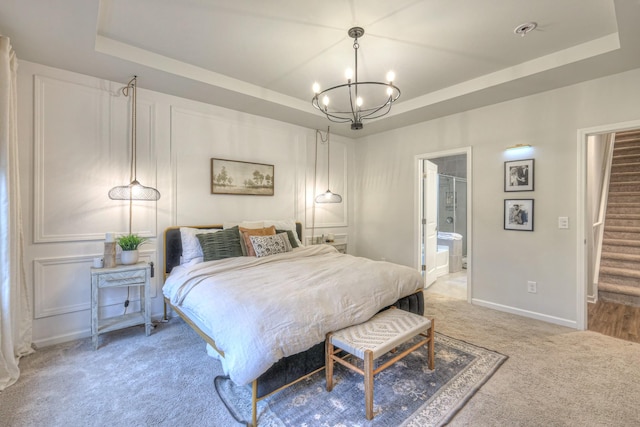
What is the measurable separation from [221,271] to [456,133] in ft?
11.5

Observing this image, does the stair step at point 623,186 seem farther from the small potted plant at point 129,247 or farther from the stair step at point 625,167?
the small potted plant at point 129,247

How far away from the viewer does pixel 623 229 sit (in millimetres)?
4707

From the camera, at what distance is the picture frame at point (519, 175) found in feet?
11.2

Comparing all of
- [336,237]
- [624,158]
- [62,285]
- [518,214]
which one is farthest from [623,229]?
[62,285]

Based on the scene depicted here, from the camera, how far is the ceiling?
2137 millimetres

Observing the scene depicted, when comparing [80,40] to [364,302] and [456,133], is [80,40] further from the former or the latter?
[456,133]

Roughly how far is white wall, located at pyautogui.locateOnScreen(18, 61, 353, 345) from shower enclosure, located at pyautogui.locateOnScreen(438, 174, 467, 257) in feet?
14.9

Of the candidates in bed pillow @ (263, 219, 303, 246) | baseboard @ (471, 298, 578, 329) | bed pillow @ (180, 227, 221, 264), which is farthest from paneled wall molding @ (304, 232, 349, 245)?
baseboard @ (471, 298, 578, 329)

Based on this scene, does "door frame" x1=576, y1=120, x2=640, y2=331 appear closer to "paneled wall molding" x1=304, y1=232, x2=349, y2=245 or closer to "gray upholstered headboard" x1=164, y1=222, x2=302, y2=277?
"paneled wall molding" x1=304, y1=232, x2=349, y2=245

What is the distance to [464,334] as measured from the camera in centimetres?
296

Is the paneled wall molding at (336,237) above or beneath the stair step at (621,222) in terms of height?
beneath

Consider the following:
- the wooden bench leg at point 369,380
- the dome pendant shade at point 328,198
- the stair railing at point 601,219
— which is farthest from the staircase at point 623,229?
the wooden bench leg at point 369,380

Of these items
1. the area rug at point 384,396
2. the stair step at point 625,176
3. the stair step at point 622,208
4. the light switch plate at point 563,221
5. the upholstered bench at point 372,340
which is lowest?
the area rug at point 384,396

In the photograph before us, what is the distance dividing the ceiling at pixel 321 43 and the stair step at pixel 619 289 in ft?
9.37
